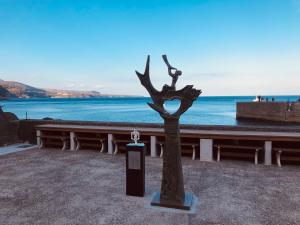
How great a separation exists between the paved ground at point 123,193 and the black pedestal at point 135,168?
20cm

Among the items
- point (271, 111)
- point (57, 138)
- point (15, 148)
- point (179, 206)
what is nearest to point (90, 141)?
point (57, 138)

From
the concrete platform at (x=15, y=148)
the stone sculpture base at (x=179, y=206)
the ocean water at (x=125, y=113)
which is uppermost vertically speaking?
the stone sculpture base at (x=179, y=206)

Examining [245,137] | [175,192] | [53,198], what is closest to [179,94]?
[175,192]

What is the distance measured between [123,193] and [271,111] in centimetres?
3543

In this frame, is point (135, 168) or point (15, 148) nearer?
point (135, 168)

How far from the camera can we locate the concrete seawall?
30933 mm

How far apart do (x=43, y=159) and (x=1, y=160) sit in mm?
1542

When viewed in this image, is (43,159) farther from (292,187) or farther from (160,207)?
(292,187)

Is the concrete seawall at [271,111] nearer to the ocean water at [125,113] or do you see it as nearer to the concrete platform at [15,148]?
the ocean water at [125,113]

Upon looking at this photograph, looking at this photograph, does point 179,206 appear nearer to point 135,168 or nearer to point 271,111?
point 135,168

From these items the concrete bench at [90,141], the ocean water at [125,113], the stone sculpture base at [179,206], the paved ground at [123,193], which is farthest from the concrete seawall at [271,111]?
the stone sculpture base at [179,206]

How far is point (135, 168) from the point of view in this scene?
518 centimetres

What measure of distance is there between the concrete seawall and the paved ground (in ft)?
91.3

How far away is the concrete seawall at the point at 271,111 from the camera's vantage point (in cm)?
3093
